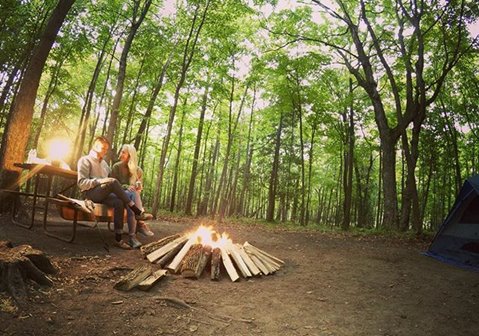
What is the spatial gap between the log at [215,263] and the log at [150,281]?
0.82 m

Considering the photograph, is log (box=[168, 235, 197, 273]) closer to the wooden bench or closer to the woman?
the woman

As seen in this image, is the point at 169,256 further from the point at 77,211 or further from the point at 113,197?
the point at 77,211

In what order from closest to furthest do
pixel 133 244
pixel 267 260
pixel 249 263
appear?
pixel 249 263 → pixel 133 244 → pixel 267 260

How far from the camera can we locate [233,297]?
4.15 meters

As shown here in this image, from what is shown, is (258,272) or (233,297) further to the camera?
(258,272)

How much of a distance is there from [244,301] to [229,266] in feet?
3.47

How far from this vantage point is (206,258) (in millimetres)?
5098

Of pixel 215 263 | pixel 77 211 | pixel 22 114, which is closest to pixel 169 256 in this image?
pixel 215 263

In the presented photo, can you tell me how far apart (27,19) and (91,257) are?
13.3m

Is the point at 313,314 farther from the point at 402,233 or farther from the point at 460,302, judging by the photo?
the point at 402,233

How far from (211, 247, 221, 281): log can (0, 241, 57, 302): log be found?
7.15 ft

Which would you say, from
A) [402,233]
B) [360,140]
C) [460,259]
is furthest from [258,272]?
[360,140]

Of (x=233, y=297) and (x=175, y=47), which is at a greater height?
(x=175, y=47)

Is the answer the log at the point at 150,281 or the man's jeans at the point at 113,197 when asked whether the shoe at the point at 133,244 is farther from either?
the log at the point at 150,281
